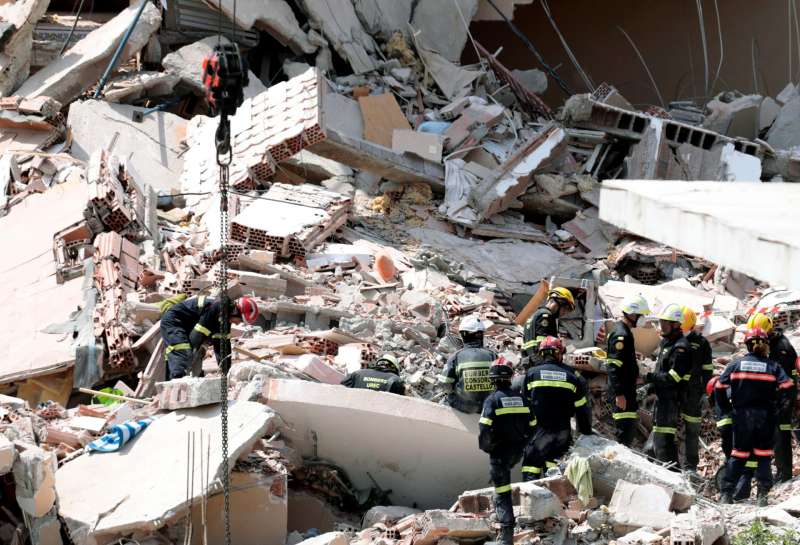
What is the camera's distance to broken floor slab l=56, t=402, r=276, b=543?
8.80m

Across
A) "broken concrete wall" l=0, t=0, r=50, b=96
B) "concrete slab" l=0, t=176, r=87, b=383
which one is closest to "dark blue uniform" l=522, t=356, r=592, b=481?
"concrete slab" l=0, t=176, r=87, b=383

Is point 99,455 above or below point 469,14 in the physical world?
below

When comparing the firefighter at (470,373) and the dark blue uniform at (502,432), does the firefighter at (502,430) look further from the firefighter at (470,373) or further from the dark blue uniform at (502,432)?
the firefighter at (470,373)

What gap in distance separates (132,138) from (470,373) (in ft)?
27.8

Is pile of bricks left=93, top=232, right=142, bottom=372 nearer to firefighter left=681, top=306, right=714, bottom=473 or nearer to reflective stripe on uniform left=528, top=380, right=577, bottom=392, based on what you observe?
reflective stripe on uniform left=528, top=380, right=577, bottom=392

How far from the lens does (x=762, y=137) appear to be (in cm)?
2056

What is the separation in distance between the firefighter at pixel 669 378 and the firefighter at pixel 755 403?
0.50m

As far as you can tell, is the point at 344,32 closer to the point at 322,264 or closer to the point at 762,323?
the point at 322,264

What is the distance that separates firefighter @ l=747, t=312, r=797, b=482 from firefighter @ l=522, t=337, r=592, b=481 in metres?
1.68

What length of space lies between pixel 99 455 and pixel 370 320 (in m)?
3.83

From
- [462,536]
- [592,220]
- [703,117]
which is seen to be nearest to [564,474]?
[462,536]

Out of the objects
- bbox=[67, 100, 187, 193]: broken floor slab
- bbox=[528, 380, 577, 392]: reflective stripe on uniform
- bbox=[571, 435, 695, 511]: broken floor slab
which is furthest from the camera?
bbox=[67, 100, 187, 193]: broken floor slab

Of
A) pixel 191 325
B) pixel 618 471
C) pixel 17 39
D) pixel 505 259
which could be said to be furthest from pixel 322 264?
pixel 17 39

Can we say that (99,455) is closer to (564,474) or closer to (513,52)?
(564,474)
